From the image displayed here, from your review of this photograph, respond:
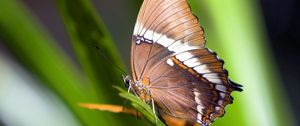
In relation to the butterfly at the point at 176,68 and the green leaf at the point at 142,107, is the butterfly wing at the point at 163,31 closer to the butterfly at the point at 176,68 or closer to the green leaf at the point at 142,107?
the butterfly at the point at 176,68

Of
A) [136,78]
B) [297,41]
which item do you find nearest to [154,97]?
[136,78]

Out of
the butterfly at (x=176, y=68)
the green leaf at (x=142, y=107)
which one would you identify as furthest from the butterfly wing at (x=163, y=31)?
the green leaf at (x=142, y=107)

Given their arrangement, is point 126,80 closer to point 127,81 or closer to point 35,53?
point 127,81

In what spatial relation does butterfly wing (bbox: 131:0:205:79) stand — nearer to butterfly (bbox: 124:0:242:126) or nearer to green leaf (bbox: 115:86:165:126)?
butterfly (bbox: 124:0:242:126)

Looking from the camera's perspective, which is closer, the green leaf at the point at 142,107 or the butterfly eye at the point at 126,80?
the green leaf at the point at 142,107

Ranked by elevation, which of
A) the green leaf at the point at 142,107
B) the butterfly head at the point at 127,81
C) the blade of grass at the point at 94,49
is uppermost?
the blade of grass at the point at 94,49

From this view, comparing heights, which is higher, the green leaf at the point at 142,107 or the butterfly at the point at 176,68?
the butterfly at the point at 176,68

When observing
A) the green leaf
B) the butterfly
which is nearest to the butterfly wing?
the butterfly

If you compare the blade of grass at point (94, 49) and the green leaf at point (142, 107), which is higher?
the blade of grass at point (94, 49)
